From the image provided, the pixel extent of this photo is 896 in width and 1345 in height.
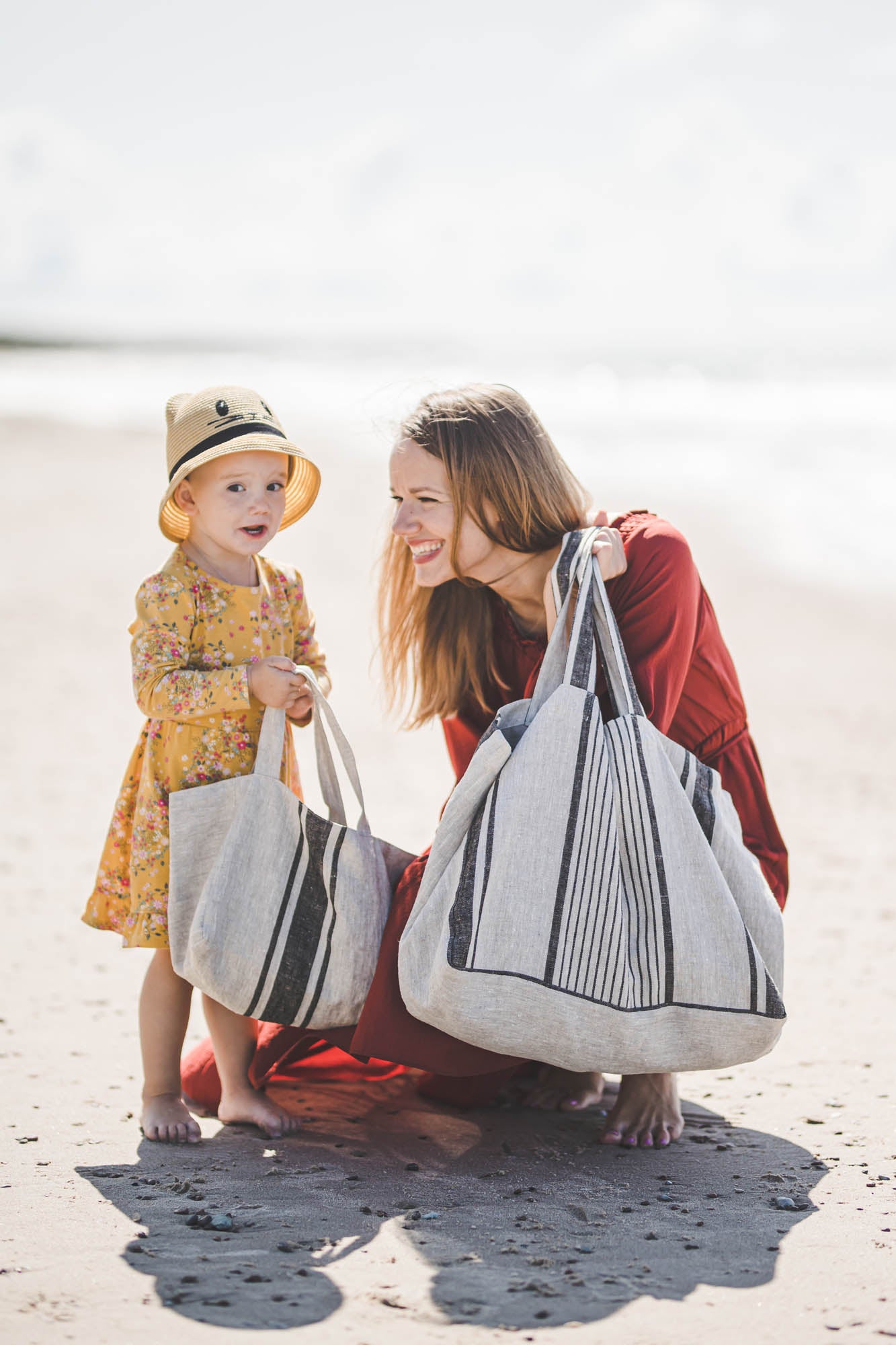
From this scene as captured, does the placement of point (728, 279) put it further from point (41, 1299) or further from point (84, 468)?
point (41, 1299)

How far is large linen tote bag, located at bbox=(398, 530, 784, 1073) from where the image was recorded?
2354 millimetres

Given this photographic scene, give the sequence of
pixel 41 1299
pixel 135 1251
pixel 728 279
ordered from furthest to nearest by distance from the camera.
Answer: pixel 728 279 → pixel 135 1251 → pixel 41 1299

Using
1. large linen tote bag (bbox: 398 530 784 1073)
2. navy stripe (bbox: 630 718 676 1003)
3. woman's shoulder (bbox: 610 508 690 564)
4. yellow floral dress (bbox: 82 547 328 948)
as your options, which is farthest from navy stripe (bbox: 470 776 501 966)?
woman's shoulder (bbox: 610 508 690 564)

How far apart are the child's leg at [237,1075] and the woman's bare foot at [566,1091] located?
59 centimetres

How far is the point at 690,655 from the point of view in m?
2.89

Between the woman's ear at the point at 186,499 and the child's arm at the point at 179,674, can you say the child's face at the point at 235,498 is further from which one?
the child's arm at the point at 179,674

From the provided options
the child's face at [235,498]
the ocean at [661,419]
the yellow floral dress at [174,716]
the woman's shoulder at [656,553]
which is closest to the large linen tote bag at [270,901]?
the yellow floral dress at [174,716]

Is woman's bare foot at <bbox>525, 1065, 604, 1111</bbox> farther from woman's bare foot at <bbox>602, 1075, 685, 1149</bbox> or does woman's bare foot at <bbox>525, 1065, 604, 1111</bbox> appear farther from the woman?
woman's bare foot at <bbox>602, 1075, 685, 1149</bbox>

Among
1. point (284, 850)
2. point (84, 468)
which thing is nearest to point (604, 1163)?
point (284, 850)

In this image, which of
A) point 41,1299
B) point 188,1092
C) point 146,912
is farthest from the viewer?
point 188,1092

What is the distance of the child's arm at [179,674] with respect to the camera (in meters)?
2.71

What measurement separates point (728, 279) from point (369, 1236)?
204ft

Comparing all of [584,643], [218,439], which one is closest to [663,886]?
[584,643]

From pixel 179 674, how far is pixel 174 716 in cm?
9
